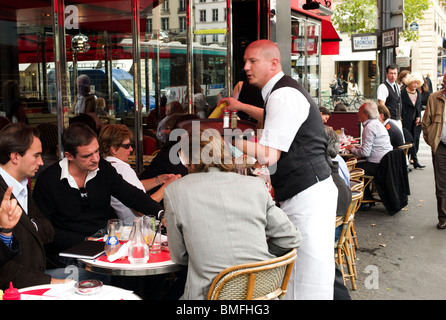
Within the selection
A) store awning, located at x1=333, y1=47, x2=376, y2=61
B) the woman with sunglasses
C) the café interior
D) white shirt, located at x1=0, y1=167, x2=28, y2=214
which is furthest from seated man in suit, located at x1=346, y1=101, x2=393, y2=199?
store awning, located at x1=333, y1=47, x2=376, y2=61

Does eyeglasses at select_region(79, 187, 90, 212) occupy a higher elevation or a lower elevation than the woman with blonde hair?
lower

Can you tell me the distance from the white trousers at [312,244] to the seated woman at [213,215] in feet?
2.35

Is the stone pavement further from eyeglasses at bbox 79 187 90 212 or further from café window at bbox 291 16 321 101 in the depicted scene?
café window at bbox 291 16 321 101

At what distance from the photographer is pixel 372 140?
7676mm

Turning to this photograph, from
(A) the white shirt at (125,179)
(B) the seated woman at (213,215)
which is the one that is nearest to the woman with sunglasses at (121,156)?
(A) the white shirt at (125,179)

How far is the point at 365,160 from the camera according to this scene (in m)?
7.90

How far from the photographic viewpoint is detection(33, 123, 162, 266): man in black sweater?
3.64m

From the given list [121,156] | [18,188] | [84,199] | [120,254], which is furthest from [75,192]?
[121,156]

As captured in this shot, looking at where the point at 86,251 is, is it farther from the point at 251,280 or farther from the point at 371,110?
the point at 371,110

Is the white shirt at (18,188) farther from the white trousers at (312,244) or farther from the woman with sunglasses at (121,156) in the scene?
the white trousers at (312,244)

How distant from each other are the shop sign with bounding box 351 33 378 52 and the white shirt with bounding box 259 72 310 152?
8.18 m

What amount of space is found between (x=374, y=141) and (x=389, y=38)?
11.7ft

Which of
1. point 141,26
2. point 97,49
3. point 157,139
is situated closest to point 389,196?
point 157,139

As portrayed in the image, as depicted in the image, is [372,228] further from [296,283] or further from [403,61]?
[403,61]
